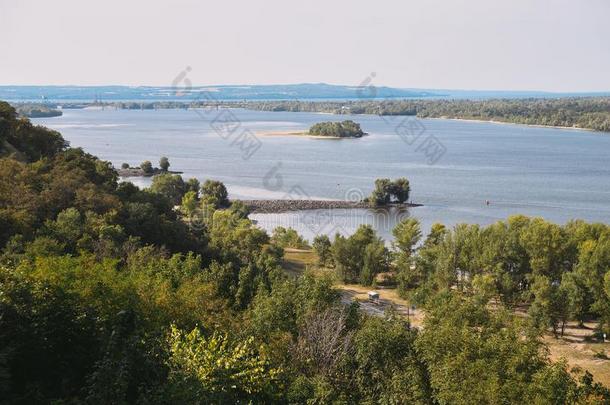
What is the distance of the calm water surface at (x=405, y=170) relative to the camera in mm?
35750

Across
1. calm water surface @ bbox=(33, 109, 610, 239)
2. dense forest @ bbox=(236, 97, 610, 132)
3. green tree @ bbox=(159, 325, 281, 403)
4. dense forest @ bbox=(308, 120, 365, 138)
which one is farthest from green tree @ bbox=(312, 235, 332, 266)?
dense forest @ bbox=(236, 97, 610, 132)

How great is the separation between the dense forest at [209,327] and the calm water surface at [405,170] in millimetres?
16078

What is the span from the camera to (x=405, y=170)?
167 ft

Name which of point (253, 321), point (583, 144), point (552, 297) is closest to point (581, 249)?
point (552, 297)

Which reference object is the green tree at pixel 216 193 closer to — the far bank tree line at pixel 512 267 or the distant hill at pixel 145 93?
the far bank tree line at pixel 512 267

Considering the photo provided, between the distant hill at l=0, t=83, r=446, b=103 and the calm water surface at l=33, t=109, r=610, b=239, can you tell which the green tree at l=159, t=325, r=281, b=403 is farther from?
the distant hill at l=0, t=83, r=446, b=103

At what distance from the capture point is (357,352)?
8.34m

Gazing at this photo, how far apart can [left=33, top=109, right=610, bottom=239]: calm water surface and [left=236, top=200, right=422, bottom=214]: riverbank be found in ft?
3.20

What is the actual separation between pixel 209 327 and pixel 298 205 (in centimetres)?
2951

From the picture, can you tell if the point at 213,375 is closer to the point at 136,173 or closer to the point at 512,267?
the point at 512,267

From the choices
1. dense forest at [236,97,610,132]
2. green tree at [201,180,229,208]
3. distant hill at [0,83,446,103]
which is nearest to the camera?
green tree at [201,180,229,208]

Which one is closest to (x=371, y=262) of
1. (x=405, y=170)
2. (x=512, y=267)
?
(x=512, y=267)

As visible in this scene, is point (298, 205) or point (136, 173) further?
point (136, 173)

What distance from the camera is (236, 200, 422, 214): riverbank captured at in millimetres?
37594
